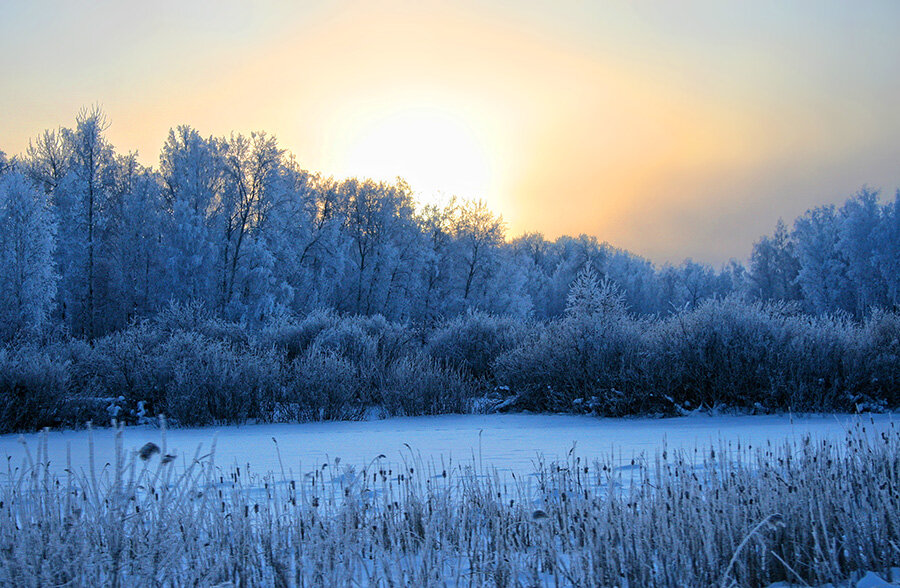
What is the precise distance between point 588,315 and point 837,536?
12117 mm

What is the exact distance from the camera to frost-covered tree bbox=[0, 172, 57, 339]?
31.8 m

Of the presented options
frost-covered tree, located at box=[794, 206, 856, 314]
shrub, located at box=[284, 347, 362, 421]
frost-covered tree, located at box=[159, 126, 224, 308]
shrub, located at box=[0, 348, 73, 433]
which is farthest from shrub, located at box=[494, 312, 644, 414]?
frost-covered tree, located at box=[794, 206, 856, 314]

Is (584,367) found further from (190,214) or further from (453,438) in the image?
(190,214)

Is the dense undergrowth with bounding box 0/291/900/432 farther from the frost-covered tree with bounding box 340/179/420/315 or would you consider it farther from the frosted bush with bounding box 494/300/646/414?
the frost-covered tree with bounding box 340/179/420/315

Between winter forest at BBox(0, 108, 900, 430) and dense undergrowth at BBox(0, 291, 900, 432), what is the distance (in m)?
0.05

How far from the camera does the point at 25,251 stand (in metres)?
32.8

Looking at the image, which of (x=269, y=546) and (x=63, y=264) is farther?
(x=63, y=264)

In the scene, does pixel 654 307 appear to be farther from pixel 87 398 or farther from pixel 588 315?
pixel 87 398

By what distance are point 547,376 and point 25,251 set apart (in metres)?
27.8

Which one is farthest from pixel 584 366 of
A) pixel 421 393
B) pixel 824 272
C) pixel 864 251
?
pixel 824 272

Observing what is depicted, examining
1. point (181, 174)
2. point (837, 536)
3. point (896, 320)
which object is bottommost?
point (837, 536)

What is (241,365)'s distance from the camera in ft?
50.3

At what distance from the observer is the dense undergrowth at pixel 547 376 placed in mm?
14078

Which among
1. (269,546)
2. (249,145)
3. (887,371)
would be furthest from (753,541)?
(249,145)
